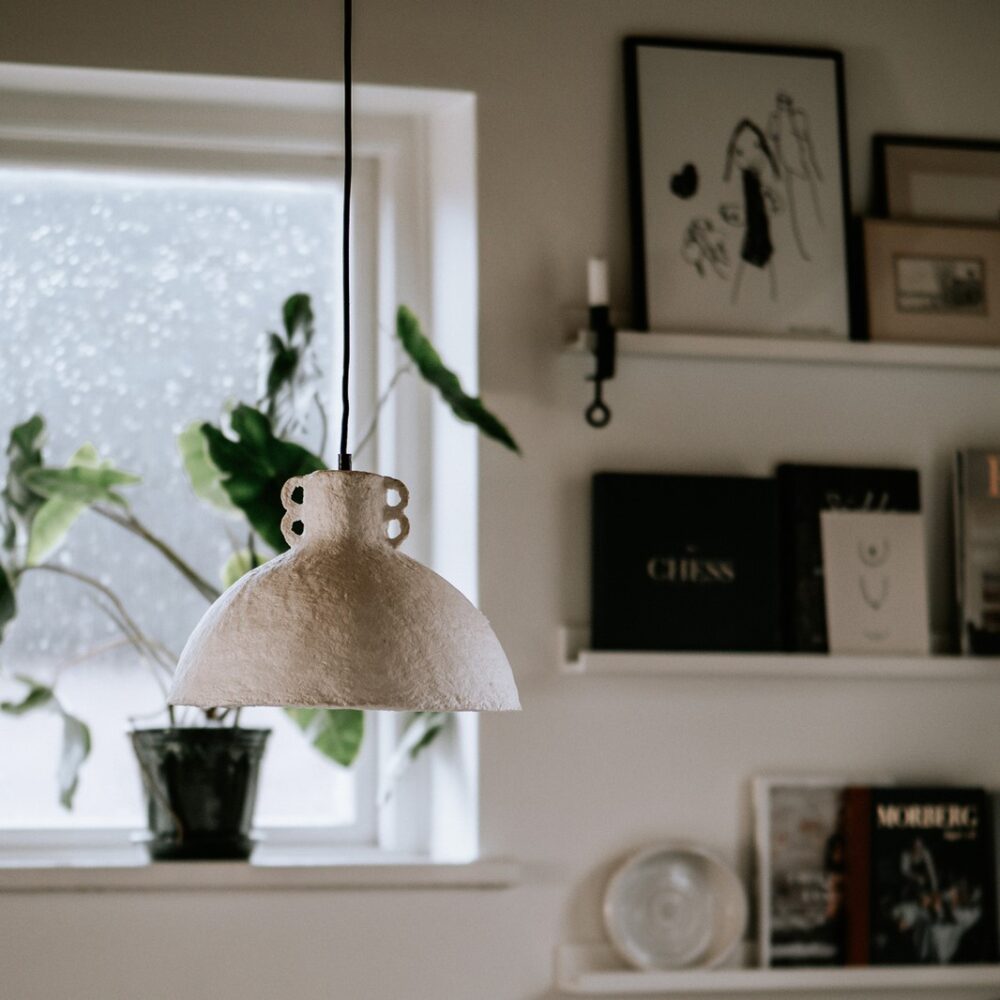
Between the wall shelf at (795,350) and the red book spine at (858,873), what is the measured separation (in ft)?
2.09

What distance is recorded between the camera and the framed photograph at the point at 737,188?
89.0 inches

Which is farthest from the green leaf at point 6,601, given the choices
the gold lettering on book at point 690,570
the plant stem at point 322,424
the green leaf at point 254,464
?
the gold lettering on book at point 690,570

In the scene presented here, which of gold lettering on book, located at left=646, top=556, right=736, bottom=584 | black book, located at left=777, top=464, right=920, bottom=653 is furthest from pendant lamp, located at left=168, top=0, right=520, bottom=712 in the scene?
black book, located at left=777, top=464, right=920, bottom=653

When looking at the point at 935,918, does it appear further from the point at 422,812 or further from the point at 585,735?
the point at 422,812

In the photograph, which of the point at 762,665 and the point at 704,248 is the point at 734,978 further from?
the point at 704,248

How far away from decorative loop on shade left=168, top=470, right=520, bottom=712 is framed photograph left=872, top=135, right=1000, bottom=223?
1.38 meters

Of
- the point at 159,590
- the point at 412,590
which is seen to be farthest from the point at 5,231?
the point at 412,590

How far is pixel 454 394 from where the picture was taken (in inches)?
80.0

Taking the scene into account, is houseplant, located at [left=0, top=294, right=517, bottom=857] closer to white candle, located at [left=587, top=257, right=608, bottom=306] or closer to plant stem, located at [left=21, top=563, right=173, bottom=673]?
plant stem, located at [left=21, top=563, right=173, bottom=673]

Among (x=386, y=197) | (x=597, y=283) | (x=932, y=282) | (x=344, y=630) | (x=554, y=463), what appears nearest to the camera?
(x=344, y=630)

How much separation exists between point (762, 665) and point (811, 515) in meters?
0.25

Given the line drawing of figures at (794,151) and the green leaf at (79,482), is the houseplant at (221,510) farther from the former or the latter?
the line drawing of figures at (794,151)

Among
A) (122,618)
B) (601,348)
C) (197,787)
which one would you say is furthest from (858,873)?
(122,618)

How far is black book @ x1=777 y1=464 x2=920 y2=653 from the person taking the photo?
2.25 meters
